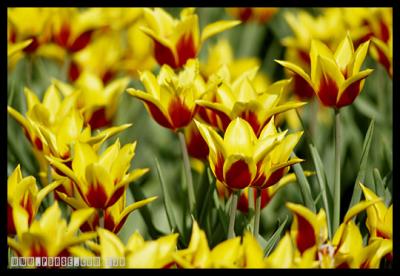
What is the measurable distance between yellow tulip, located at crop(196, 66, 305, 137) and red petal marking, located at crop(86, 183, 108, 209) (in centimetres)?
21

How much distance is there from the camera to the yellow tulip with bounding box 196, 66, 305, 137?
126 cm

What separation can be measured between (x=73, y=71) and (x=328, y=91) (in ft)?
2.98

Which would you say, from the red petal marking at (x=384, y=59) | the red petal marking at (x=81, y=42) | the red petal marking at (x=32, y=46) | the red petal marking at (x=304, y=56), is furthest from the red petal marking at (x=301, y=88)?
the red petal marking at (x=32, y=46)

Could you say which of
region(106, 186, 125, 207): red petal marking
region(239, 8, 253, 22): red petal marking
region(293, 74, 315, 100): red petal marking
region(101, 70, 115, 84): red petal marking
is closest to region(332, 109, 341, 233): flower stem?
region(106, 186, 125, 207): red petal marking

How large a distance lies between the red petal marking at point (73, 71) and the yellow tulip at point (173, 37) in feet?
1.74

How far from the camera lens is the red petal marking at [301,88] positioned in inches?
78.2

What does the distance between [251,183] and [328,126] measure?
1.01m

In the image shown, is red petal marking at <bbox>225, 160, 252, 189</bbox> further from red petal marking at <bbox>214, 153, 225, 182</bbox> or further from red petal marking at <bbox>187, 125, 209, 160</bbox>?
red petal marking at <bbox>187, 125, 209, 160</bbox>

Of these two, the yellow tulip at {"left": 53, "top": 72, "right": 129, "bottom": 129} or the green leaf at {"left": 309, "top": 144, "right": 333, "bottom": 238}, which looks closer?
the green leaf at {"left": 309, "top": 144, "right": 333, "bottom": 238}

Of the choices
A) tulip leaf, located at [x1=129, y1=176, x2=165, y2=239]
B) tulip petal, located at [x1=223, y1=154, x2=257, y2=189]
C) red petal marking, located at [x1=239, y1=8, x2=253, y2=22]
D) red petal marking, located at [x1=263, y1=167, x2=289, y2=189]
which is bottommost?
tulip leaf, located at [x1=129, y1=176, x2=165, y2=239]

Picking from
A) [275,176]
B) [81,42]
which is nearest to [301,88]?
[81,42]

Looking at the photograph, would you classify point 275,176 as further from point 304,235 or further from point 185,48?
point 185,48

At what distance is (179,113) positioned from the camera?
132 centimetres
